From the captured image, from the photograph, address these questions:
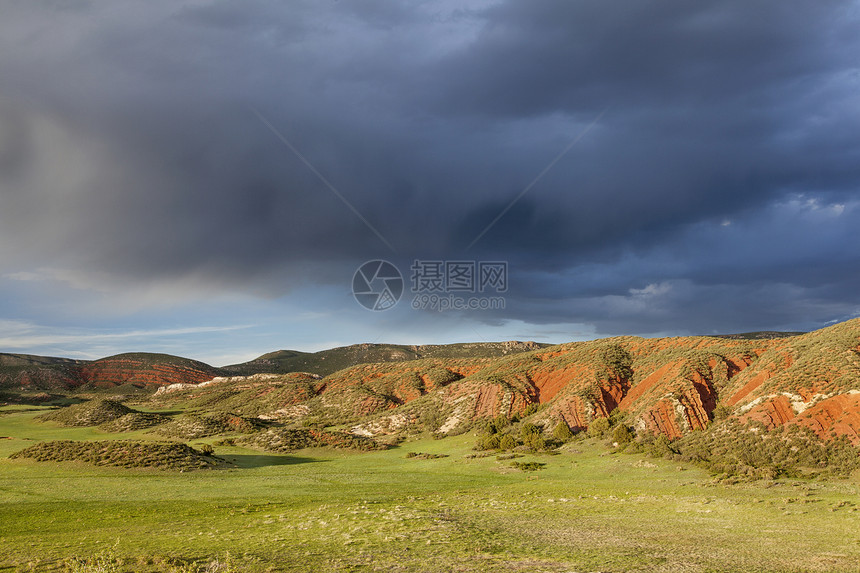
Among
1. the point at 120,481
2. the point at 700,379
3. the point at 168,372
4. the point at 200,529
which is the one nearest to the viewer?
the point at 200,529

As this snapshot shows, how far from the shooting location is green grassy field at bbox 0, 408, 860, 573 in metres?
14.1

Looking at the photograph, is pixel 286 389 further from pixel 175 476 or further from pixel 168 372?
pixel 168 372

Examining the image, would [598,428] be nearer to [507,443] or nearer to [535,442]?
[535,442]

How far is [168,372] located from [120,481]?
150 m

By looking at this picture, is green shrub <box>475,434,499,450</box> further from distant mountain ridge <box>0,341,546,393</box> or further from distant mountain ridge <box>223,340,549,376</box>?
distant mountain ridge <box>223,340,549,376</box>

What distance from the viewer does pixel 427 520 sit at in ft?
65.3

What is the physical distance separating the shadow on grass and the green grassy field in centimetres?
502

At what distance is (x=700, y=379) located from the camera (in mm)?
45906

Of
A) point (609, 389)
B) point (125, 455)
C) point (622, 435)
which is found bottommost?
point (125, 455)

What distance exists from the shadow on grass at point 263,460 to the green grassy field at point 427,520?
5.02 metres

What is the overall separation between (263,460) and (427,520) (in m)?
28.4

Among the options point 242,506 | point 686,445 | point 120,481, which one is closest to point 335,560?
point 242,506

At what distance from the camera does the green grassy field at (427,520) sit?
14141 millimetres

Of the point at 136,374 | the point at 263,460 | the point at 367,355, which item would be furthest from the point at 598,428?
the point at 136,374
